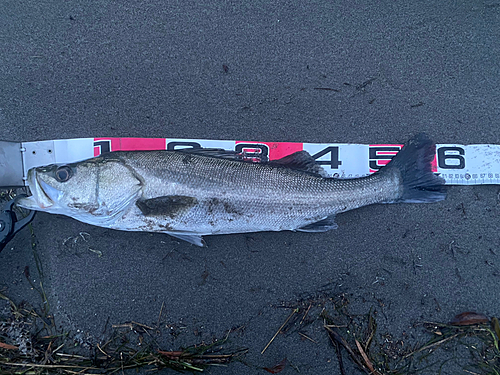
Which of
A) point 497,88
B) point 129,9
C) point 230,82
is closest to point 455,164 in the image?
point 497,88

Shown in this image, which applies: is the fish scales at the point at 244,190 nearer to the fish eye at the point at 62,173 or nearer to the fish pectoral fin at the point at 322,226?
the fish pectoral fin at the point at 322,226

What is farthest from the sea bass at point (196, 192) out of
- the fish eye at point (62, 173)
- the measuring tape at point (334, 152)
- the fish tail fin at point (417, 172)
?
the measuring tape at point (334, 152)

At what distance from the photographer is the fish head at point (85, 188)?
276cm

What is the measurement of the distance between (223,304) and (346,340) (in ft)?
4.73

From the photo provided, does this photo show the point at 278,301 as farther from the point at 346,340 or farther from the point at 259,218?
the point at 259,218

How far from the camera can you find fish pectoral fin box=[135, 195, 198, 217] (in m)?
2.80

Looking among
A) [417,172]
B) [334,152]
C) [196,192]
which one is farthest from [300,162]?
[417,172]

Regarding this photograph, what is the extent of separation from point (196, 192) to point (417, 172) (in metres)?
2.35

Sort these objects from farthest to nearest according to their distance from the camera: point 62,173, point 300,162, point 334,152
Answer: point 334,152 < point 300,162 < point 62,173

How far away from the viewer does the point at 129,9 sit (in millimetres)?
3510

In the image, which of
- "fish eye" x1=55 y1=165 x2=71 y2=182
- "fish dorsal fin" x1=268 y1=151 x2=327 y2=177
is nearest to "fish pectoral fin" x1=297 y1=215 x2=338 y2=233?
"fish dorsal fin" x1=268 y1=151 x2=327 y2=177

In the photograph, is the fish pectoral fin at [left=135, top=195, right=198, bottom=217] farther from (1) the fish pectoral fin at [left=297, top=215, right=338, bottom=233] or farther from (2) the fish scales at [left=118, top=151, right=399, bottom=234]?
(1) the fish pectoral fin at [left=297, top=215, right=338, bottom=233]

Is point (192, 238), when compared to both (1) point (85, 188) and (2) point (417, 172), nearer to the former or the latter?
(1) point (85, 188)

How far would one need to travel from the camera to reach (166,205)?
2.82 m
